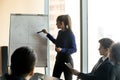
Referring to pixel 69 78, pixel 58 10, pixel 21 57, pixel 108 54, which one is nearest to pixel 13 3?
pixel 58 10

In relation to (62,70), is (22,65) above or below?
above

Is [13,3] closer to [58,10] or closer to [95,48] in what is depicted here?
[58,10]

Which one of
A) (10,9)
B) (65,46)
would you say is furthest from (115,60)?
(10,9)

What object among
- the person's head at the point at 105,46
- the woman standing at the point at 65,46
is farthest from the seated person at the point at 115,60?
the woman standing at the point at 65,46

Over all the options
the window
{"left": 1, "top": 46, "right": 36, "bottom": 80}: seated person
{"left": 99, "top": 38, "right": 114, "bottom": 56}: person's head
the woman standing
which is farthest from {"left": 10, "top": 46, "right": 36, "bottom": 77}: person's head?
the window

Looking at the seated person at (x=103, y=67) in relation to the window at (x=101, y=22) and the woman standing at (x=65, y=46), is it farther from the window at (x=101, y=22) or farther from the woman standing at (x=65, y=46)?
the window at (x=101, y=22)

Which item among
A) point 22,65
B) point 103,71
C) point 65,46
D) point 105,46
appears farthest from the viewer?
point 65,46

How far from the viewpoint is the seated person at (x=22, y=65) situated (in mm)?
1752

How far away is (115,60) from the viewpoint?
2.94 m

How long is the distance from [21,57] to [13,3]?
428 cm

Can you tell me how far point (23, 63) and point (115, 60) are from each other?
1.47m

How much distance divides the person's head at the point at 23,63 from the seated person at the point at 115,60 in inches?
54.7

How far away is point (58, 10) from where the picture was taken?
5.82 meters

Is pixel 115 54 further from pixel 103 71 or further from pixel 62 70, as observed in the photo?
pixel 62 70
